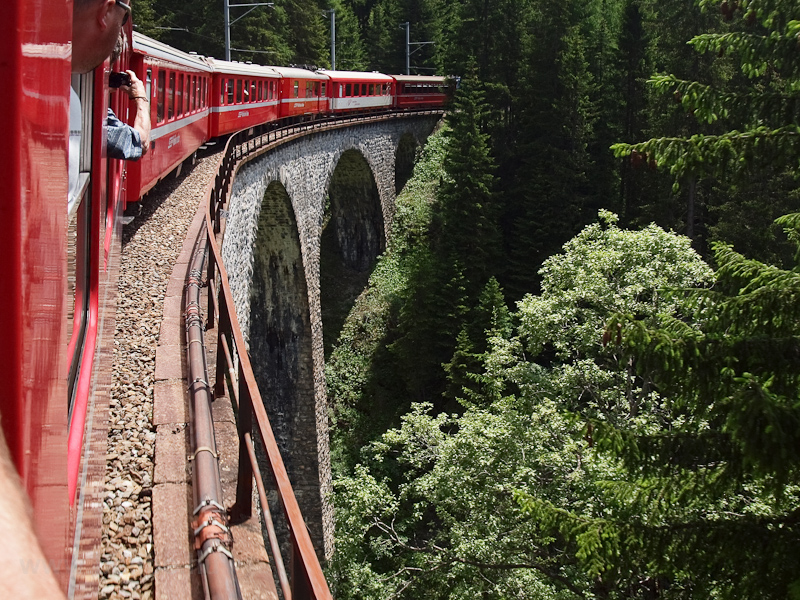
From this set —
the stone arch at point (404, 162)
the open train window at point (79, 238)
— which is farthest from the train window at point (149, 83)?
the stone arch at point (404, 162)


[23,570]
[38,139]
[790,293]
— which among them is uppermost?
[38,139]

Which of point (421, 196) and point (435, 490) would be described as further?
point (421, 196)

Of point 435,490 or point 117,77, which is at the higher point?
point 117,77

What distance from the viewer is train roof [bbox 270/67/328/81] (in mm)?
22781

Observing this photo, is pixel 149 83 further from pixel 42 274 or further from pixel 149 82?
pixel 42 274

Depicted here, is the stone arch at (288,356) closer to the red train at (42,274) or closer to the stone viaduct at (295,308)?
the stone viaduct at (295,308)

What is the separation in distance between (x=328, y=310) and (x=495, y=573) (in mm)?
22119

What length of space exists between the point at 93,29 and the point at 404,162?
40.4 meters

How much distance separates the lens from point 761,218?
21984 mm

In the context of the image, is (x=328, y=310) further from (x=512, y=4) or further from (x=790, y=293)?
(x=790, y=293)

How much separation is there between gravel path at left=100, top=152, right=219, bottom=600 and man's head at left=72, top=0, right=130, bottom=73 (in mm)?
2068

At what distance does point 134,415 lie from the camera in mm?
4371

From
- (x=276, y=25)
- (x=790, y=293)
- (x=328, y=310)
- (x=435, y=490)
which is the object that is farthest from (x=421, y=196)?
(x=790, y=293)

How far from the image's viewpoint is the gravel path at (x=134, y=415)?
3109 millimetres
